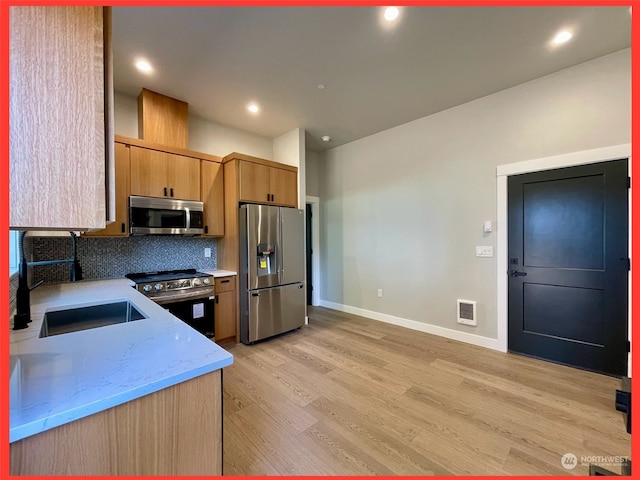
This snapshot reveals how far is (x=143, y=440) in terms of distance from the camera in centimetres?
78

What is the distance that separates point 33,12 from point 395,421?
2563 mm

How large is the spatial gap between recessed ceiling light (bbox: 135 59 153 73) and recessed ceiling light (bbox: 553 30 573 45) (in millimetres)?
3604

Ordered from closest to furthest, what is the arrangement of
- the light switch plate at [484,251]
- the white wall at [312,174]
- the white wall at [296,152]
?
the light switch plate at [484,251] → the white wall at [296,152] → the white wall at [312,174]

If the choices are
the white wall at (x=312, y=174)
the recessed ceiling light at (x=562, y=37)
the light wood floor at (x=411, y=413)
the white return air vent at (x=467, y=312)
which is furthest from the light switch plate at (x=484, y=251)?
the white wall at (x=312, y=174)

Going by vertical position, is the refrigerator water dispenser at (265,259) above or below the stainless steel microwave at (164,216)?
below

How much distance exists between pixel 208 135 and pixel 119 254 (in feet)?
6.38

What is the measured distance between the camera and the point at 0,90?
0.62 metres

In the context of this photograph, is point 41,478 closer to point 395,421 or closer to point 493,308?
point 395,421

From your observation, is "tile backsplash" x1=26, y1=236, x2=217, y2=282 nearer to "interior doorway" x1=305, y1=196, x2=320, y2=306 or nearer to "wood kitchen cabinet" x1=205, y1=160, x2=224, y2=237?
"wood kitchen cabinet" x1=205, y1=160, x2=224, y2=237

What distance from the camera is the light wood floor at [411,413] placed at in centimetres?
154

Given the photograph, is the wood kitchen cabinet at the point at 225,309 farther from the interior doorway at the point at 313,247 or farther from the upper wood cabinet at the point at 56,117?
the upper wood cabinet at the point at 56,117

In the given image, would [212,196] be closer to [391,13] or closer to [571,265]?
[391,13]

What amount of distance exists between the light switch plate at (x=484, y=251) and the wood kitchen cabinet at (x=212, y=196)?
10.6 ft

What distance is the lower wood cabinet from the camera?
660 millimetres
